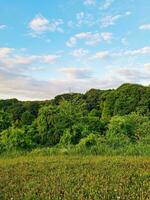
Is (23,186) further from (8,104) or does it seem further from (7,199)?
(8,104)

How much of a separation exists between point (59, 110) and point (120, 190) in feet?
49.5

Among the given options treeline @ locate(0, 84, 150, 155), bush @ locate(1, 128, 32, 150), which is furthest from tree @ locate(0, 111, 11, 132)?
bush @ locate(1, 128, 32, 150)

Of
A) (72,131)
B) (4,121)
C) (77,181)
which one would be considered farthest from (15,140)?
(77,181)

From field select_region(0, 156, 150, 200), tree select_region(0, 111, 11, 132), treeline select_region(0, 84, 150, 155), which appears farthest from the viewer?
tree select_region(0, 111, 11, 132)

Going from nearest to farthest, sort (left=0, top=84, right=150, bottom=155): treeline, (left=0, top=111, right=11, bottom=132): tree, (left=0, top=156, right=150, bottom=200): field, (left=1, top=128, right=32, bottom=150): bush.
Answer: (left=0, top=156, right=150, bottom=200): field → (left=0, top=84, right=150, bottom=155): treeline → (left=1, top=128, right=32, bottom=150): bush → (left=0, top=111, right=11, bottom=132): tree

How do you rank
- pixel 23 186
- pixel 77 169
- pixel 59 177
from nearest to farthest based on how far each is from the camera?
1. pixel 23 186
2. pixel 59 177
3. pixel 77 169

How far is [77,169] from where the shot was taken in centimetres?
1085

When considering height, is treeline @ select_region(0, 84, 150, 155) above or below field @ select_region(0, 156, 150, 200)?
above

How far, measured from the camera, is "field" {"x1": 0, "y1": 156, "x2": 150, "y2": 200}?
7.75 m

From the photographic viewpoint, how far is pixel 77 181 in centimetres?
902

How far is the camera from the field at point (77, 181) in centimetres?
775

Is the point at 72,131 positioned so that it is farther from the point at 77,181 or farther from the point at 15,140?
the point at 77,181

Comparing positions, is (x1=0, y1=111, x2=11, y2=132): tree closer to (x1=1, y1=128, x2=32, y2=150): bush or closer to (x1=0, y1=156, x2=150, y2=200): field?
(x1=1, y1=128, x2=32, y2=150): bush

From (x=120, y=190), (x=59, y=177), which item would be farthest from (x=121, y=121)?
(x=120, y=190)
